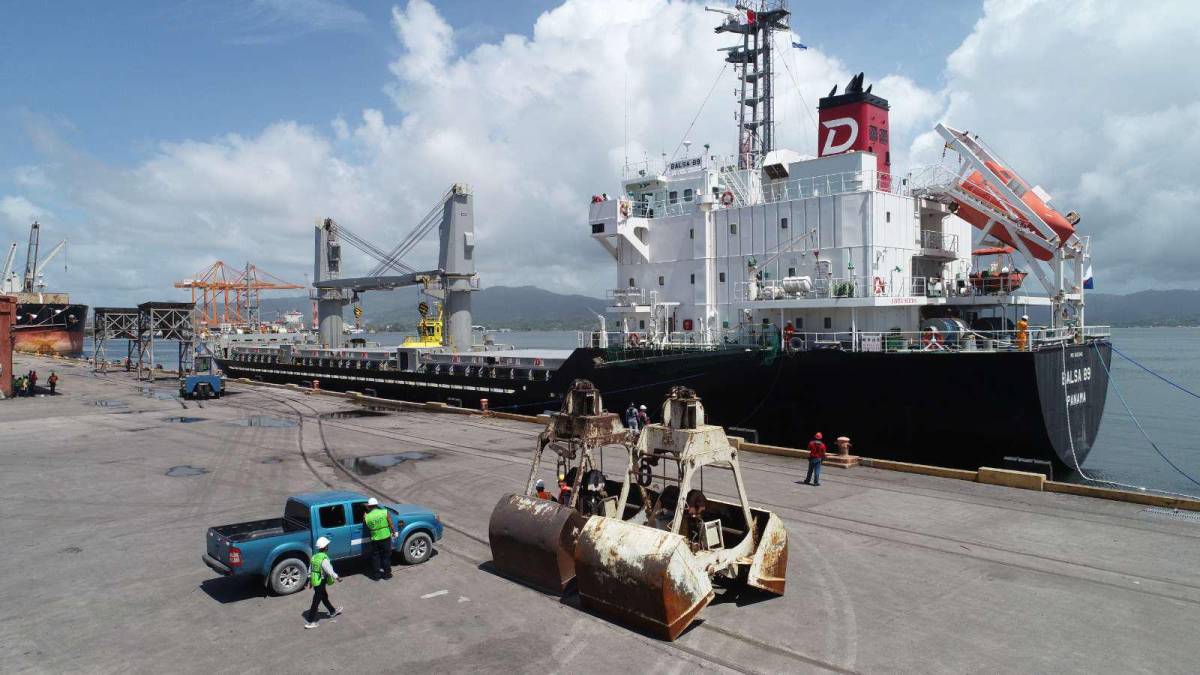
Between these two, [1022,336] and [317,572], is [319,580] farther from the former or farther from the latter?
[1022,336]

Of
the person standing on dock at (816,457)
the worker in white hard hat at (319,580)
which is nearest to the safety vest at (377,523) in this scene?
the worker in white hard hat at (319,580)

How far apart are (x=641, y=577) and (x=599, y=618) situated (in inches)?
44.6

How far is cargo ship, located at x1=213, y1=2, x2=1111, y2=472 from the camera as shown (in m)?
19.6

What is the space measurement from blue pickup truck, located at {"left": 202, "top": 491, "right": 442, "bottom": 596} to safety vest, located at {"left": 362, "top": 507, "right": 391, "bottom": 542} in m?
0.39

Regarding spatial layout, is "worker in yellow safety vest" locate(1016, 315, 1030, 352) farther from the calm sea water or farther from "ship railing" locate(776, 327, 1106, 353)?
the calm sea water

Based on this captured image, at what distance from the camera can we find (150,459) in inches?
832

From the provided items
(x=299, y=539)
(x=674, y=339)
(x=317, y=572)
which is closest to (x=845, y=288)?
(x=674, y=339)

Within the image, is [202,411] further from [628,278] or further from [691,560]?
[691,560]

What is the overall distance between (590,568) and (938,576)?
5.44m

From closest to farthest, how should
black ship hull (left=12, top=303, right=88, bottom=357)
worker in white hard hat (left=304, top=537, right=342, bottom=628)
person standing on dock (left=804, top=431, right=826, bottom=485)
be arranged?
1. worker in white hard hat (left=304, top=537, right=342, bottom=628)
2. person standing on dock (left=804, top=431, right=826, bottom=485)
3. black ship hull (left=12, top=303, right=88, bottom=357)

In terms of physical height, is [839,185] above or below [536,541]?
above

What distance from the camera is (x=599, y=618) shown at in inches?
373

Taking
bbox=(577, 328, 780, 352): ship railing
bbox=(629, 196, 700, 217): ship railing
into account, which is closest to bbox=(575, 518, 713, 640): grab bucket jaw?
bbox=(577, 328, 780, 352): ship railing

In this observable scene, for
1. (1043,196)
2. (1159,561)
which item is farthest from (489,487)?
(1043,196)
